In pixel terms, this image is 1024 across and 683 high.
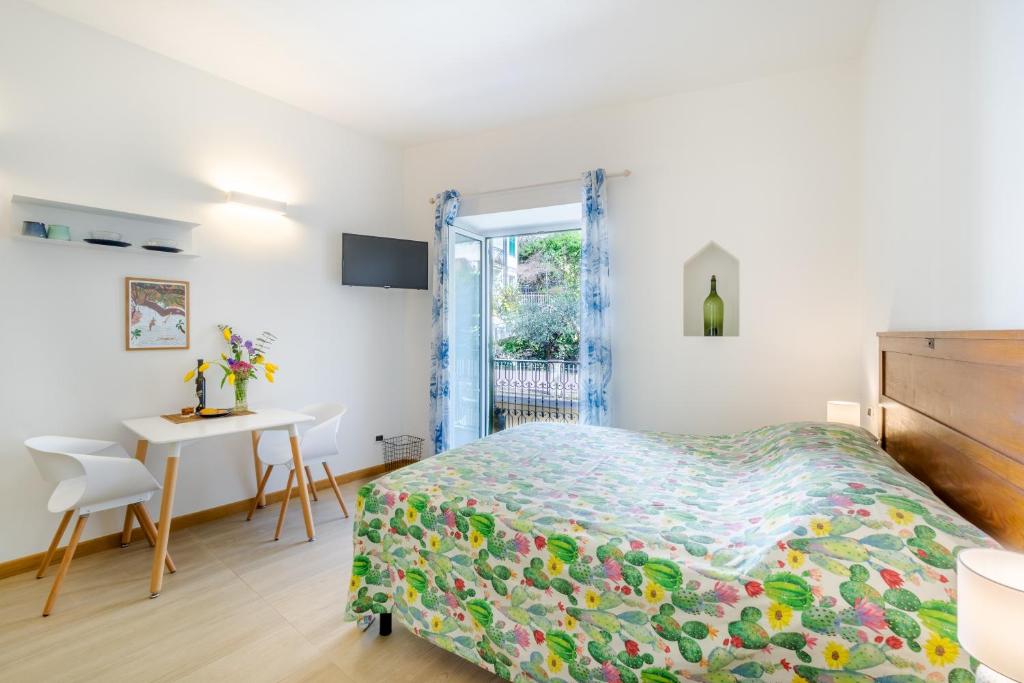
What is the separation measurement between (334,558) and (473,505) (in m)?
1.50

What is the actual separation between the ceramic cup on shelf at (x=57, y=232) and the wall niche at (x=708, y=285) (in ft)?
12.4

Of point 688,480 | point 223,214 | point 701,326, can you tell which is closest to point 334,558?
point 688,480

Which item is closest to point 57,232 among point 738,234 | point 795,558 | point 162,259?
point 162,259

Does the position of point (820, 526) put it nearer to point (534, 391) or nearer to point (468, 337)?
point (468, 337)

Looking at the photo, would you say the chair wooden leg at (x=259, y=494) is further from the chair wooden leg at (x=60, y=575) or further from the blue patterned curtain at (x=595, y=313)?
the blue patterned curtain at (x=595, y=313)

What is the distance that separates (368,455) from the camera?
14.1ft

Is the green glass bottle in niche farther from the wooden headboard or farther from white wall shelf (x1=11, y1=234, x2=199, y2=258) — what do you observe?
white wall shelf (x1=11, y1=234, x2=199, y2=258)

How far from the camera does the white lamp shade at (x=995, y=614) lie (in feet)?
2.12

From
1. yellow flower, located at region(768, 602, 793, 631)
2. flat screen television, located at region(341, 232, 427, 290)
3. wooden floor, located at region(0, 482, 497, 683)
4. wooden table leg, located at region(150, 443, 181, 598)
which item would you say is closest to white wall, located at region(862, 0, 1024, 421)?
yellow flower, located at region(768, 602, 793, 631)

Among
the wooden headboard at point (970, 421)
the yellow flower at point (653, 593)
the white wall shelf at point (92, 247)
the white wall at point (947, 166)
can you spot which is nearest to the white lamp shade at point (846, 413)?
the white wall at point (947, 166)

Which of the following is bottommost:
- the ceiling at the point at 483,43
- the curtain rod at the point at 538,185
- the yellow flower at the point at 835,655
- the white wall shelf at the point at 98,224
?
the yellow flower at the point at 835,655

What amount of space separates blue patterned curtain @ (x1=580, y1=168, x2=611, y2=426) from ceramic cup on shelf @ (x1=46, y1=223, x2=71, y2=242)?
3136 mm

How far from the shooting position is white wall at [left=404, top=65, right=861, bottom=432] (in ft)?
9.79

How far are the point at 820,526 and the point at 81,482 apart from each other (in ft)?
10.6
